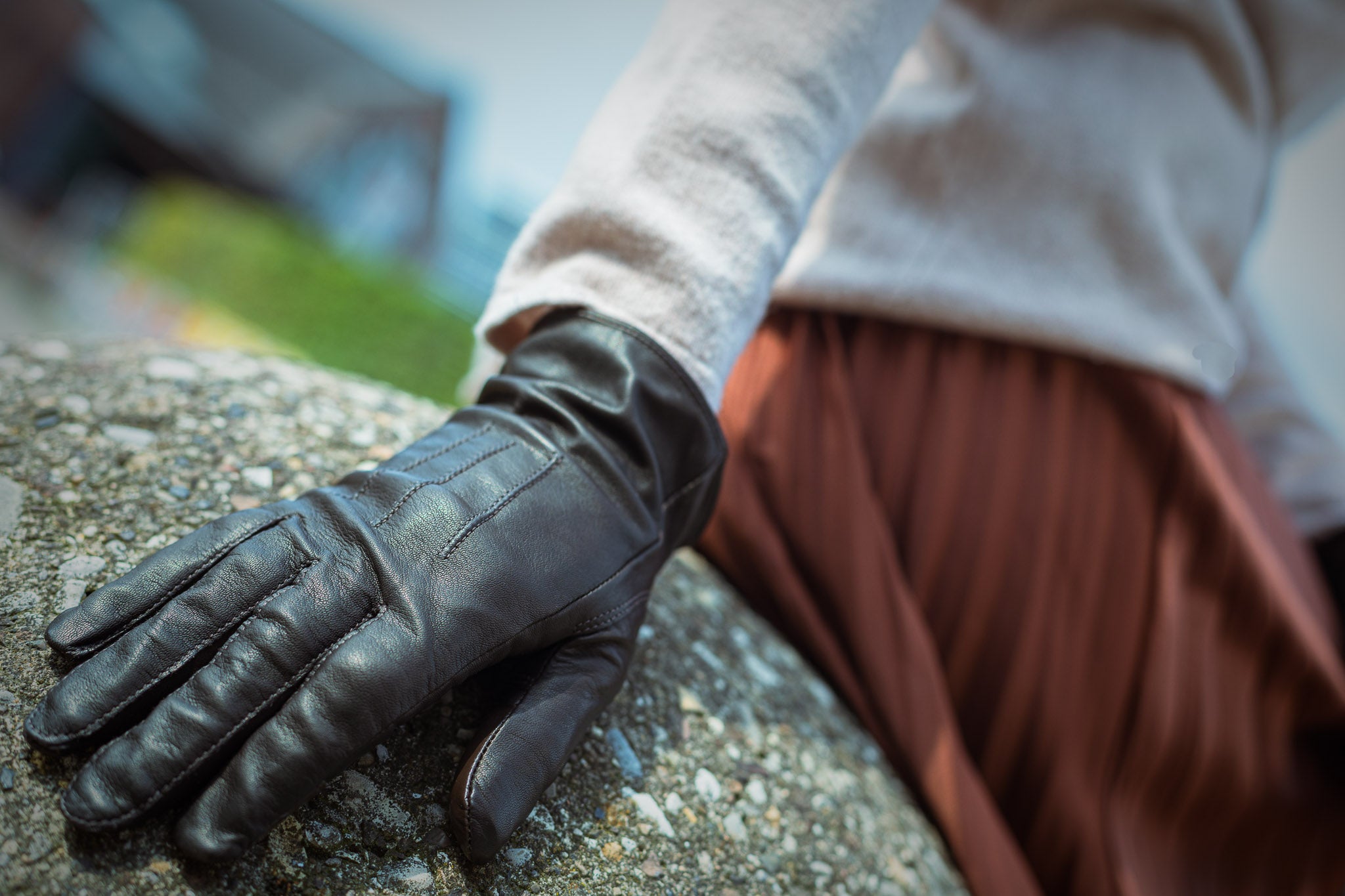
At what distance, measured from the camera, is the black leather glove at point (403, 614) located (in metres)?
0.54

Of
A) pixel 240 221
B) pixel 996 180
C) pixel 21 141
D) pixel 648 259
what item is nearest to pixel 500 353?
pixel 648 259

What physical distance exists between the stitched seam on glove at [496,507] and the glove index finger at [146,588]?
0.16m

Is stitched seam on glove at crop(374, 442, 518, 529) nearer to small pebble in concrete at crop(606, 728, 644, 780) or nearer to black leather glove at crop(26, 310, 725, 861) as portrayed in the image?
black leather glove at crop(26, 310, 725, 861)

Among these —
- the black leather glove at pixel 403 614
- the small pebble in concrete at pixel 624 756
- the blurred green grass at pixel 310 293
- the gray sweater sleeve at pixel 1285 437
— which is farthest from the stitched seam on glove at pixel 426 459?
the blurred green grass at pixel 310 293

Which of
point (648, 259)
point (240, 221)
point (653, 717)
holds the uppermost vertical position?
point (648, 259)

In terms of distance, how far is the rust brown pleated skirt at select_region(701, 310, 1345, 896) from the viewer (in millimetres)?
1037

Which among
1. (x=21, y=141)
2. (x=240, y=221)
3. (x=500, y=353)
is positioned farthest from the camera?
(x=21, y=141)

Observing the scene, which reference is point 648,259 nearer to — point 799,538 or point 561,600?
point 561,600

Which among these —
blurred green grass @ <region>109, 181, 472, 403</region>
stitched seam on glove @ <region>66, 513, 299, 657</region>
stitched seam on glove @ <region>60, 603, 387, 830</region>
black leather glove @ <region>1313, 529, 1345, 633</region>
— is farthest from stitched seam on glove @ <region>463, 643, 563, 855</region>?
blurred green grass @ <region>109, 181, 472, 403</region>

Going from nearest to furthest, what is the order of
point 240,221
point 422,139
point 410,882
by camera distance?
point 410,882 < point 240,221 < point 422,139

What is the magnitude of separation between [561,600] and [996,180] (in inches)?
36.5

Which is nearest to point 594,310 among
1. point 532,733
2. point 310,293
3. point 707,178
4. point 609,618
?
point 707,178

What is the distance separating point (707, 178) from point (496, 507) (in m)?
0.46

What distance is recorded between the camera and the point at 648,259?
797 millimetres
